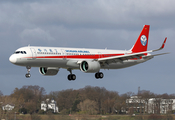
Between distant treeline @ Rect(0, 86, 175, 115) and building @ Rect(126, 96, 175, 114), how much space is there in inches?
71.3

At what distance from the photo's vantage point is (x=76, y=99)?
461ft

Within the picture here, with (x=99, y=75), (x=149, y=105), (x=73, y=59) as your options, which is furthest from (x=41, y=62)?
(x=149, y=105)

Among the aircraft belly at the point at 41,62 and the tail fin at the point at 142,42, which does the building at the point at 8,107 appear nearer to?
the tail fin at the point at 142,42

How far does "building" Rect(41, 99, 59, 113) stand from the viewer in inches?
5113

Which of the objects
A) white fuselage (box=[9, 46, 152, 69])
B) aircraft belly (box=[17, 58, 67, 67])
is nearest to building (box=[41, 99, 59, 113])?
white fuselage (box=[9, 46, 152, 69])

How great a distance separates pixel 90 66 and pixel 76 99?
7092 cm

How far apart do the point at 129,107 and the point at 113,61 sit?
194ft

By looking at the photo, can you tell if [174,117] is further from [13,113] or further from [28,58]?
[28,58]

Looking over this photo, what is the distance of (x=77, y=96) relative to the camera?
143 metres

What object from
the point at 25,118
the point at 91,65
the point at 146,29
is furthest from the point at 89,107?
the point at 91,65

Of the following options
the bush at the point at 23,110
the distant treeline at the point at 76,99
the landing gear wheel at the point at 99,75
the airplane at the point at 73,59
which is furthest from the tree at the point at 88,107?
the landing gear wheel at the point at 99,75

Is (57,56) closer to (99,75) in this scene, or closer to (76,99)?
(99,75)

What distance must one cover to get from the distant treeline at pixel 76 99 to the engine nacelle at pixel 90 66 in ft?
160

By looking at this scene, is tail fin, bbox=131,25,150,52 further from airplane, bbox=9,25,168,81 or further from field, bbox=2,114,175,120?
field, bbox=2,114,175,120
